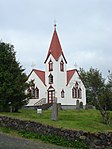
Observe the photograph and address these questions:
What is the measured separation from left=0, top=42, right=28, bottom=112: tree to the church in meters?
28.5

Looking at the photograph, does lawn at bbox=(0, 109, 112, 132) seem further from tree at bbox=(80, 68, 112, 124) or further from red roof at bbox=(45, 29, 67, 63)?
red roof at bbox=(45, 29, 67, 63)

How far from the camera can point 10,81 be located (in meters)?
32.2

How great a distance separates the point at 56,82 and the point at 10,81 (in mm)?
30687

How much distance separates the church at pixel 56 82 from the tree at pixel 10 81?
28.5m

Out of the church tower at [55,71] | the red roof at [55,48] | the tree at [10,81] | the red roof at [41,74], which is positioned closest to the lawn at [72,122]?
the tree at [10,81]

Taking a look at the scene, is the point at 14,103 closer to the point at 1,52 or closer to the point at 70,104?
the point at 1,52

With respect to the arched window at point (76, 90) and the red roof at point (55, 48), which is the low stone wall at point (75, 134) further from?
the arched window at point (76, 90)

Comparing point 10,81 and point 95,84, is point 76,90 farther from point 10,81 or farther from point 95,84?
point 10,81

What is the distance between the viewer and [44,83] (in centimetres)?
6431

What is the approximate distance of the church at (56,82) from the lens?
62625 millimetres

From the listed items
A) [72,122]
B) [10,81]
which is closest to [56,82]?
[10,81]

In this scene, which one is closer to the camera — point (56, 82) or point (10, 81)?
point (10, 81)

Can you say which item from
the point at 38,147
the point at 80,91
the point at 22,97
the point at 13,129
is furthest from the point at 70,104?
the point at 38,147

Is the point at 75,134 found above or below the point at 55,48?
below
